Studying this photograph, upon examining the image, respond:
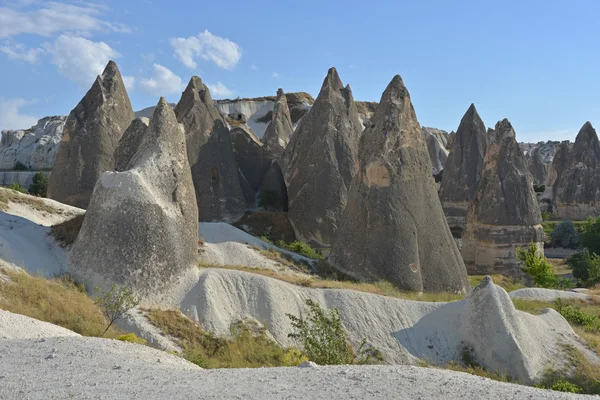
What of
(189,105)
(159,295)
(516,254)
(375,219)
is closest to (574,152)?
(516,254)

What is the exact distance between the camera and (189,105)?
84.0 feet

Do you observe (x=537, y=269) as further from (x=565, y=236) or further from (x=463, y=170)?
(x=463, y=170)

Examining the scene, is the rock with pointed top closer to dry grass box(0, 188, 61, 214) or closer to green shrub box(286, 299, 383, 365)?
dry grass box(0, 188, 61, 214)

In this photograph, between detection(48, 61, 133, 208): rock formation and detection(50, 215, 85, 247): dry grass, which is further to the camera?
detection(48, 61, 133, 208): rock formation

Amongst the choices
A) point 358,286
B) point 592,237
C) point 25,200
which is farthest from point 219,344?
point 592,237

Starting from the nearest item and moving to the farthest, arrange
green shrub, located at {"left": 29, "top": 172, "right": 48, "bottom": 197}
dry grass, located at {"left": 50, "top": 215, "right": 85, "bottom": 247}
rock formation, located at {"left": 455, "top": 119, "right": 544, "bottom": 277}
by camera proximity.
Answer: dry grass, located at {"left": 50, "top": 215, "right": 85, "bottom": 247} → rock formation, located at {"left": 455, "top": 119, "right": 544, "bottom": 277} → green shrub, located at {"left": 29, "top": 172, "right": 48, "bottom": 197}

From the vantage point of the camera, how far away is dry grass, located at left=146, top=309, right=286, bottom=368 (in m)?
10.7

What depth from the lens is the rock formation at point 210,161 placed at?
23781mm

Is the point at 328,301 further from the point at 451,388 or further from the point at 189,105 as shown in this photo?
the point at 189,105

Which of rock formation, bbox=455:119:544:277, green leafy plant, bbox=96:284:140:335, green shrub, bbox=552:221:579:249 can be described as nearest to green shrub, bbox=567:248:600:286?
rock formation, bbox=455:119:544:277

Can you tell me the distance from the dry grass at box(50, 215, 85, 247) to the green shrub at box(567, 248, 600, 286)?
729 inches

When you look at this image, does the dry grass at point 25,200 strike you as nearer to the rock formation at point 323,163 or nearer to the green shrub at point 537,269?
the rock formation at point 323,163

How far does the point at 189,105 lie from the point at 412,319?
1555cm

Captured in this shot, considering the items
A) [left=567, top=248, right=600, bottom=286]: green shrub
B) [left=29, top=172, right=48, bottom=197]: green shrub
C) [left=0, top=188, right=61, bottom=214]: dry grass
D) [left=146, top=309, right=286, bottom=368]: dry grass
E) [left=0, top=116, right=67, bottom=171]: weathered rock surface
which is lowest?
[left=146, top=309, right=286, bottom=368]: dry grass
